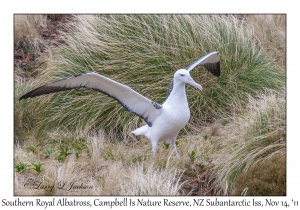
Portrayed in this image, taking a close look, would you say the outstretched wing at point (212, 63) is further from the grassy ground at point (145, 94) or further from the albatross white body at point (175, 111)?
the albatross white body at point (175, 111)

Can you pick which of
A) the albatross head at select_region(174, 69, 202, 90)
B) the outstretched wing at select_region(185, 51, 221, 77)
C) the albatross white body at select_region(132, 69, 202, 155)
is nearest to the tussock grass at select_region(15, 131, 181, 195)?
the albatross white body at select_region(132, 69, 202, 155)

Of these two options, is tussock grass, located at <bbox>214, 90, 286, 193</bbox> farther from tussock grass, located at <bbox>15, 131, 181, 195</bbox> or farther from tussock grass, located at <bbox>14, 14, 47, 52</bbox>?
tussock grass, located at <bbox>14, 14, 47, 52</bbox>

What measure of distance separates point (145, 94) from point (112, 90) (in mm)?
1409

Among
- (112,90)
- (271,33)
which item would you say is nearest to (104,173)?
(112,90)

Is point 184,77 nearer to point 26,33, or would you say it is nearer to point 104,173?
point 104,173

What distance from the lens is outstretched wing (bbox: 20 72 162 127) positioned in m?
6.24

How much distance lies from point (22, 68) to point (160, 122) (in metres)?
4.86

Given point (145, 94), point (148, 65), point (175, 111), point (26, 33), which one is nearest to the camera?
point (175, 111)

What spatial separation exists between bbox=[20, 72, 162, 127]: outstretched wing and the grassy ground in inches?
21.7

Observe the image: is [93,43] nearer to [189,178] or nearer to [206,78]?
[206,78]

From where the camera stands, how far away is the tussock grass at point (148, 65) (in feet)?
25.6

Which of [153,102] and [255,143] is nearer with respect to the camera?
[255,143]

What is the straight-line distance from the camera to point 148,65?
7.88m

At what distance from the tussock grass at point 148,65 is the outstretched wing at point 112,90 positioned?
1081 mm
